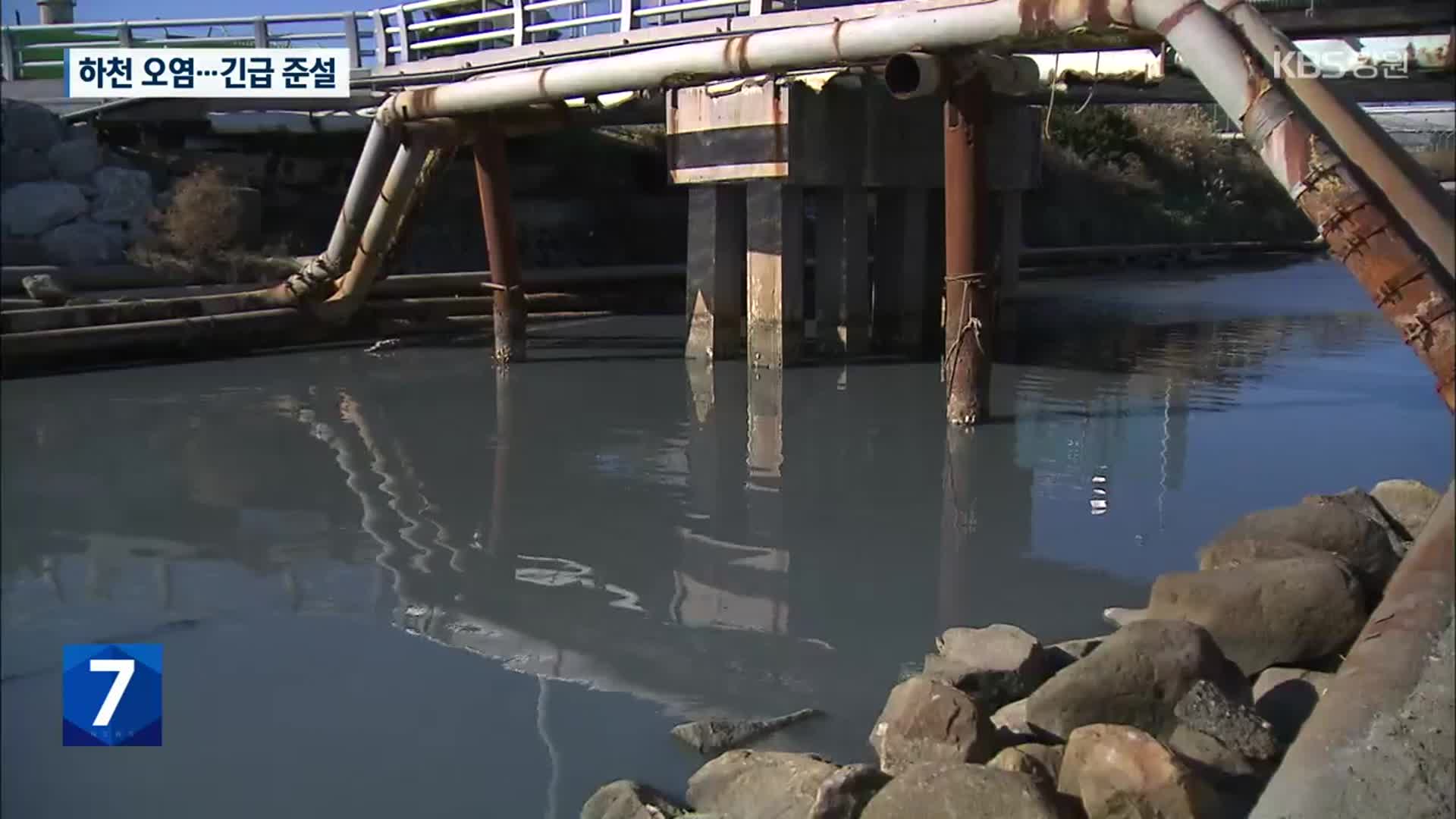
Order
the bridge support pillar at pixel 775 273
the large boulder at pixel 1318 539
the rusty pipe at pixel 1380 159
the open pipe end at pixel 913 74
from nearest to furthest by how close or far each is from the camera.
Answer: the rusty pipe at pixel 1380 159 → the large boulder at pixel 1318 539 → the open pipe end at pixel 913 74 → the bridge support pillar at pixel 775 273

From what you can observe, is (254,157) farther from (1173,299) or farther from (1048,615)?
(1048,615)

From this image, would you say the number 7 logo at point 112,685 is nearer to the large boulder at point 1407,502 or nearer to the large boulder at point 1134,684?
the large boulder at point 1134,684

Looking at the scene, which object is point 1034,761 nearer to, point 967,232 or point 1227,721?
point 1227,721

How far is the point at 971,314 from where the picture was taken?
9.64m

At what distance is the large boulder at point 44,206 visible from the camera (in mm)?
16047

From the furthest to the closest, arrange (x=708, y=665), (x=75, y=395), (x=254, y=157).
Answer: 1. (x=254, y=157)
2. (x=75, y=395)
3. (x=708, y=665)

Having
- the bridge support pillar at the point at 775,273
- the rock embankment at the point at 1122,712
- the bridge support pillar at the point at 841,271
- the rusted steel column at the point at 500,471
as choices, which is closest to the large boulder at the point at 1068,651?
the rock embankment at the point at 1122,712

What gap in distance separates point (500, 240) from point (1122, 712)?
10201mm

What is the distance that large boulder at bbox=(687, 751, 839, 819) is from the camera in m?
3.87

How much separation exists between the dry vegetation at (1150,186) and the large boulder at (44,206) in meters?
19.1

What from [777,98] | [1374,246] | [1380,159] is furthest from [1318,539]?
[777,98]

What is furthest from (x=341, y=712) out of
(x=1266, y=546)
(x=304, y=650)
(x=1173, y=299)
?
(x=1173, y=299)

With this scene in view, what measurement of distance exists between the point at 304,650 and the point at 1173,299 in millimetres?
19025

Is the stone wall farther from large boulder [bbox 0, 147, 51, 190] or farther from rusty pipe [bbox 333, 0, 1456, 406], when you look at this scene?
rusty pipe [bbox 333, 0, 1456, 406]
